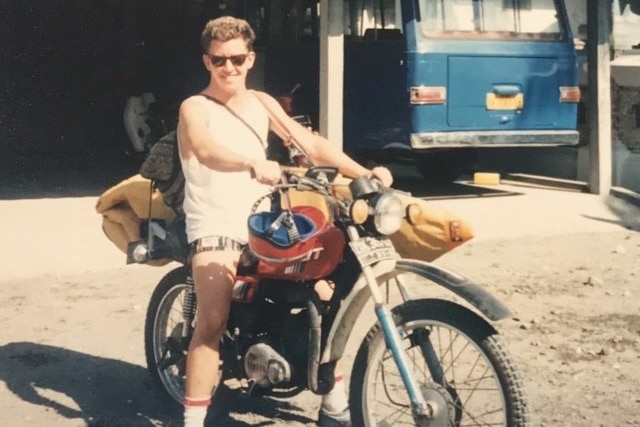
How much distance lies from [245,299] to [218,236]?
0.91ft

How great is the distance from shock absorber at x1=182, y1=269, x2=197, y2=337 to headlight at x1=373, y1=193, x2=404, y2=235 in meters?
1.03

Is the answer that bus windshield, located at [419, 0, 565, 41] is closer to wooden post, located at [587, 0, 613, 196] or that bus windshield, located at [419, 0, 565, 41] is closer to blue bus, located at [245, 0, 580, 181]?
blue bus, located at [245, 0, 580, 181]

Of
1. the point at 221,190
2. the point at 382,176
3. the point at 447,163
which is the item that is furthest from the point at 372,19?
the point at 382,176

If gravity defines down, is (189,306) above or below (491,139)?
below

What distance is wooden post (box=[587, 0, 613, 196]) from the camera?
39.5 ft

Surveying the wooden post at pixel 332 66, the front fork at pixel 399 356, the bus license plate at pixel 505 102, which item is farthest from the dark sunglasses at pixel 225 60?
the bus license plate at pixel 505 102

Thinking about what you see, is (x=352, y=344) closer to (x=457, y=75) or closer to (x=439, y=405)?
(x=439, y=405)

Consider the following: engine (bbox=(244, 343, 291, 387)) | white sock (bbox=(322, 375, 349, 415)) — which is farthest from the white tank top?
white sock (bbox=(322, 375, 349, 415))

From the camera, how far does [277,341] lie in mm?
4223

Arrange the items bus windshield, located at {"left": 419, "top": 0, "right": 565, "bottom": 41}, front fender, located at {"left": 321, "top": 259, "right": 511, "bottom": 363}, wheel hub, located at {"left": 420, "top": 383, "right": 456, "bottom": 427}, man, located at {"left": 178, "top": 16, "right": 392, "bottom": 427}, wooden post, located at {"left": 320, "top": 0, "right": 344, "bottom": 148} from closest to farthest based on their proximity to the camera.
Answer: front fender, located at {"left": 321, "top": 259, "right": 511, "bottom": 363}
wheel hub, located at {"left": 420, "top": 383, "right": 456, "bottom": 427}
man, located at {"left": 178, "top": 16, "right": 392, "bottom": 427}
wooden post, located at {"left": 320, "top": 0, "right": 344, "bottom": 148}
bus windshield, located at {"left": 419, "top": 0, "right": 565, "bottom": 41}

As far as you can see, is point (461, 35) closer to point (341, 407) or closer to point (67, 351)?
point (67, 351)

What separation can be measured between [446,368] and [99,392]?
1945 mm

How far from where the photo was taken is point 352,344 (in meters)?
6.02

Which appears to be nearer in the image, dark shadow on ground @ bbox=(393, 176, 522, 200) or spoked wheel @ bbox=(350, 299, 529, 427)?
spoked wheel @ bbox=(350, 299, 529, 427)
